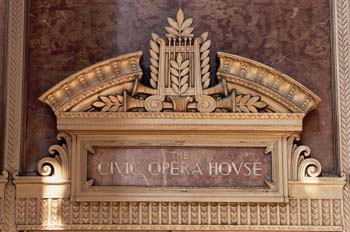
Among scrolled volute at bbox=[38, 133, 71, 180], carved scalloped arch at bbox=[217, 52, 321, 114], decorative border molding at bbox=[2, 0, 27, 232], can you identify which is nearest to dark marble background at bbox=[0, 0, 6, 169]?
decorative border molding at bbox=[2, 0, 27, 232]

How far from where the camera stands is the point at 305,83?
18.3ft

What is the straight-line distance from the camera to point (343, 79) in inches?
219

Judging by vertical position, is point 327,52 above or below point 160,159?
above

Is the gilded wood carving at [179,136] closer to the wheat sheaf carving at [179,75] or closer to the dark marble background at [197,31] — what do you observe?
the wheat sheaf carving at [179,75]

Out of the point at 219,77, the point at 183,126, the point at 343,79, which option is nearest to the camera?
the point at 183,126

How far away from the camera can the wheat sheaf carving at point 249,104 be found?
17.7ft

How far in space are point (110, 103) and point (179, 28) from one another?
691 millimetres

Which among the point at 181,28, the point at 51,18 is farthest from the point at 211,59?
the point at 51,18

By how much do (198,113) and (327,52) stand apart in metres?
1.02

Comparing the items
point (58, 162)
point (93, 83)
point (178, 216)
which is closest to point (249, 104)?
point (178, 216)

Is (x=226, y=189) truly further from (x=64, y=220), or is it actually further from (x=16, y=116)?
(x=16, y=116)

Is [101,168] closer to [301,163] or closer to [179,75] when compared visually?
[179,75]

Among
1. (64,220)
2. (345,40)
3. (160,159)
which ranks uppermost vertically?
(345,40)

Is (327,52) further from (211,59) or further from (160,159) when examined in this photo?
(160,159)
